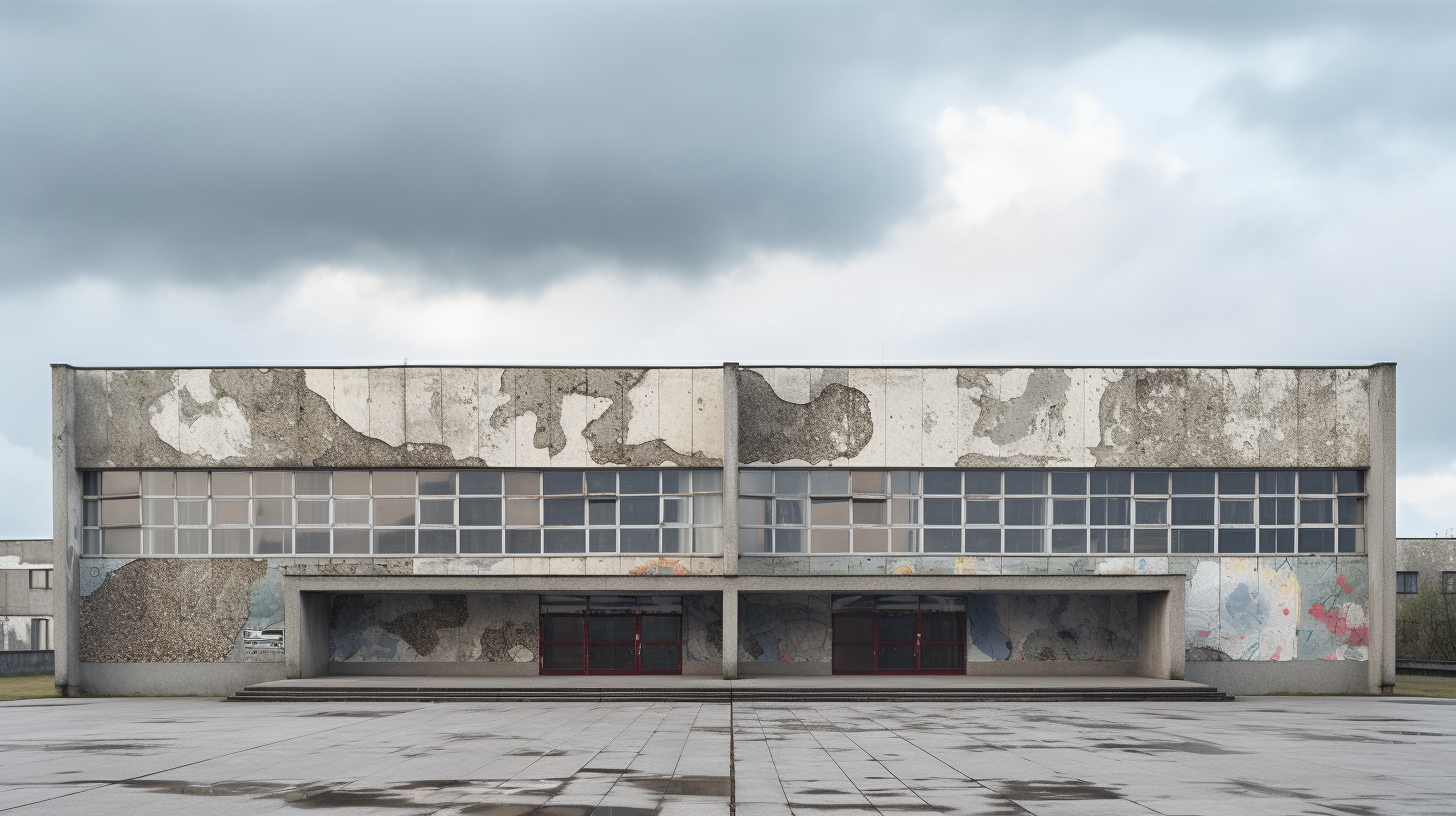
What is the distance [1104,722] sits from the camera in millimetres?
19250

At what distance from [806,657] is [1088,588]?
7.70 metres

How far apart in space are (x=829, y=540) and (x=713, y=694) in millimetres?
5840

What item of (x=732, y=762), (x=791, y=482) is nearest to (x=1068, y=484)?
(x=791, y=482)

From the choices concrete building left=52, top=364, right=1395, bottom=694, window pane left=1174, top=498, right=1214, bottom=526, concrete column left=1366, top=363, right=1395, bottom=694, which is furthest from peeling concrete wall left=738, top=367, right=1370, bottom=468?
concrete column left=1366, top=363, right=1395, bottom=694

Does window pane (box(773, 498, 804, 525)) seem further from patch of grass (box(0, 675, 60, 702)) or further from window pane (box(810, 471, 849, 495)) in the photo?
A: patch of grass (box(0, 675, 60, 702))

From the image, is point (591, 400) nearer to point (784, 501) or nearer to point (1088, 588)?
point (784, 501)

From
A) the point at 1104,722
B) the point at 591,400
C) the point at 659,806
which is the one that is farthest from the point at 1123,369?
the point at 659,806

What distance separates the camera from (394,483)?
27.8m

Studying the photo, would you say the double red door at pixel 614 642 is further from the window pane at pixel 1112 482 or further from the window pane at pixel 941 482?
the window pane at pixel 1112 482

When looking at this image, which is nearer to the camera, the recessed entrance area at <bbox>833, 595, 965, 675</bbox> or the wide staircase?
the wide staircase

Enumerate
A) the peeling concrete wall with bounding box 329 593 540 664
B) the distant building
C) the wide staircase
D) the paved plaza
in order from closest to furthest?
the paved plaza, the wide staircase, the peeling concrete wall with bounding box 329 593 540 664, the distant building

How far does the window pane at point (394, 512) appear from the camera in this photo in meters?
27.7

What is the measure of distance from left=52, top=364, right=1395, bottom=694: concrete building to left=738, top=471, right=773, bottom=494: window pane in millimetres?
62

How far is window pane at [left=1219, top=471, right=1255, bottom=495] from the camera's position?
91.8 ft
